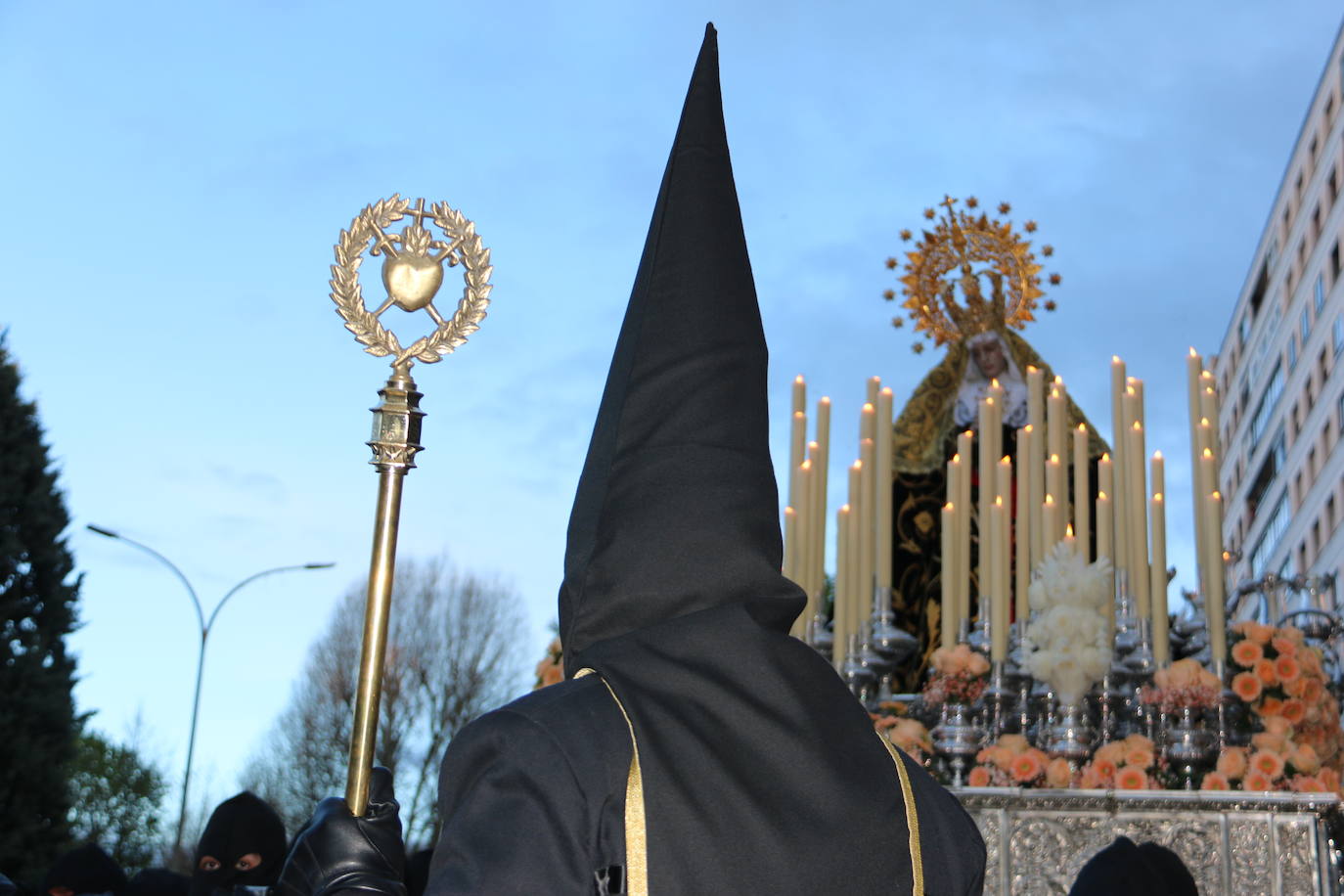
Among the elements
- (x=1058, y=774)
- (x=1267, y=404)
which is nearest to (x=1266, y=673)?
(x=1058, y=774)

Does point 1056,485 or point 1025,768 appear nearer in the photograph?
point 1025,768

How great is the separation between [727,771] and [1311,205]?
1898 inches

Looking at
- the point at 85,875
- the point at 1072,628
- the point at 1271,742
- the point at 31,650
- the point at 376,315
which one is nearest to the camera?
the point at 376,315

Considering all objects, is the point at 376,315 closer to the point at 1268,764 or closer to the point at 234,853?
the point at 234,853

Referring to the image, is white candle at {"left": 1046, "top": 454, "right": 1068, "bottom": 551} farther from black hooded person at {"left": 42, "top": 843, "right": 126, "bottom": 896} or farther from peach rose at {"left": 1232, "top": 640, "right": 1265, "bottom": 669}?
black hooded person at {"left": 42, "top": 843, "right": 126, "bottom": 896}

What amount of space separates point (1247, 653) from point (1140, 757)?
711 millimetres

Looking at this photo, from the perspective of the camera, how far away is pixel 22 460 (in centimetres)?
2006

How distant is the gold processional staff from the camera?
109 inches

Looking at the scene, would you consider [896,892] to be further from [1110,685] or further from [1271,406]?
[1271,406]

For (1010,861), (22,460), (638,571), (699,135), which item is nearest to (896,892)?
(638,571)

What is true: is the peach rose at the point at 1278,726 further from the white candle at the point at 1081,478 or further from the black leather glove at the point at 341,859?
the black leather glove at the point at 341,859

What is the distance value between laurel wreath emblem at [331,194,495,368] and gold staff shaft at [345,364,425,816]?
2.4 inches

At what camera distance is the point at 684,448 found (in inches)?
77.6

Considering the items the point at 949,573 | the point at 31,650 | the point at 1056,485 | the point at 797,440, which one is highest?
the point at 31,650
